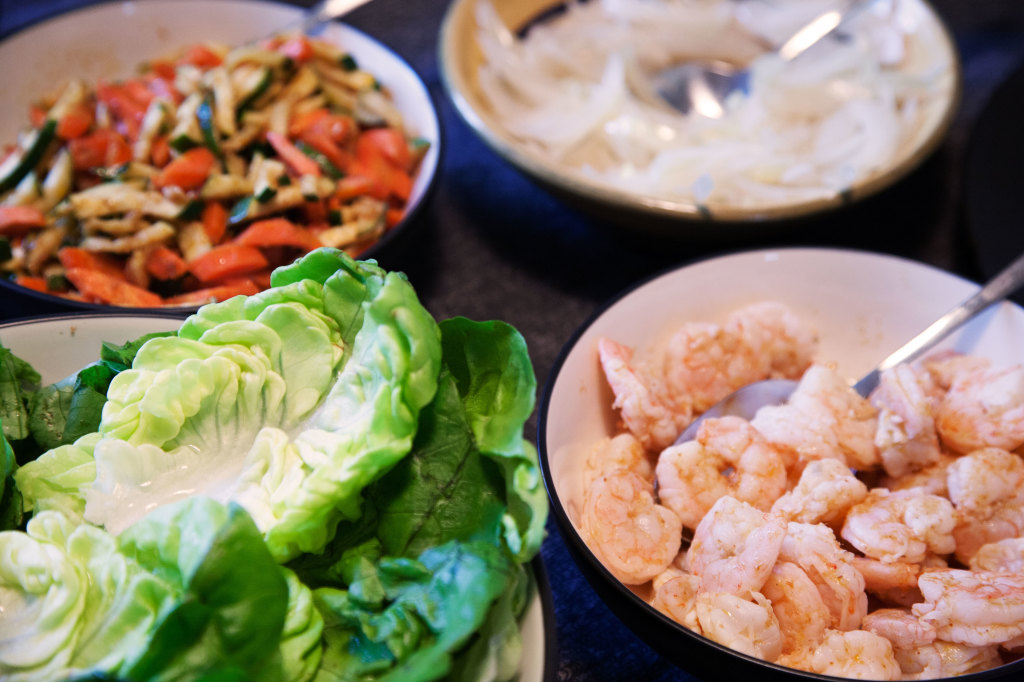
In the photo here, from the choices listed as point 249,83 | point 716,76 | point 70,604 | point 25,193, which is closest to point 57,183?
point 25,193

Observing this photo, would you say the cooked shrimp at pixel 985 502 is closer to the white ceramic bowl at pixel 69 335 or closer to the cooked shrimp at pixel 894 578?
the cooked shrimp at pixel 894 578

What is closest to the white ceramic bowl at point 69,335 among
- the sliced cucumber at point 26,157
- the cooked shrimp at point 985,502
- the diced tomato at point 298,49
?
the sliced cucumber at point 26,157

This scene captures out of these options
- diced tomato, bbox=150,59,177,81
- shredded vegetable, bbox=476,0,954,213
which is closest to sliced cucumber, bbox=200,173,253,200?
diced tomato, bbox=150,59,177,81

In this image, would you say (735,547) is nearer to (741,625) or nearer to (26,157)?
(741,625)

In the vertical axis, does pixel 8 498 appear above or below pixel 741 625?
above

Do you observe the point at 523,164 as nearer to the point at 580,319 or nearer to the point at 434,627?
the point at 580,319
